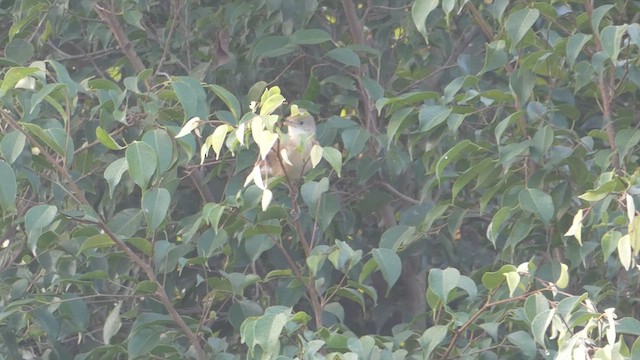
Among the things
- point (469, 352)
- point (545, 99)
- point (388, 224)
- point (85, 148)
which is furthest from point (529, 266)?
point (388, 224)

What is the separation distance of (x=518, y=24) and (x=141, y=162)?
984 mm

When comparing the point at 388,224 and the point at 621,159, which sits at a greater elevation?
the point at 621,159

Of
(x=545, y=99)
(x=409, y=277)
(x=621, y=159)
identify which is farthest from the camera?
(x=409, y=277)

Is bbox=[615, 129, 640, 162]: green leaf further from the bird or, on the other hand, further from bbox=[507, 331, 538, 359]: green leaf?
the bird

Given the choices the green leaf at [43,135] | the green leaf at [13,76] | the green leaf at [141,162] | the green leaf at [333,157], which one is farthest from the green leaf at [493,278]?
the green leaf at [13,76]

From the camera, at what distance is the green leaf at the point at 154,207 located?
2445 millimetres

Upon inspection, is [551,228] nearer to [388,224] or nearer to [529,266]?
[529,266]

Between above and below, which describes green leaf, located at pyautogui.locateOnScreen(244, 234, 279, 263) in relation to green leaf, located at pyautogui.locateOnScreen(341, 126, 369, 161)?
below

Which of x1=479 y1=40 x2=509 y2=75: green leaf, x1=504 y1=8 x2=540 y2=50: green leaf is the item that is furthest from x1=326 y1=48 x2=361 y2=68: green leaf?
x1=504 y1=8 x2=540 y2=50: green leaf

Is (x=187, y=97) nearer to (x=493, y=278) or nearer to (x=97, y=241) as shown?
(x=97, y=241)

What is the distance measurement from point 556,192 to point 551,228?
105mm

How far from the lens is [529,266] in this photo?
2342mm

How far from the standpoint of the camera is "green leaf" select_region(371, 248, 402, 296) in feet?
8.00

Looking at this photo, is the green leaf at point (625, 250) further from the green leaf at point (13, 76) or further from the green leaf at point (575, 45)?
the green leaf at point (13, 76)
